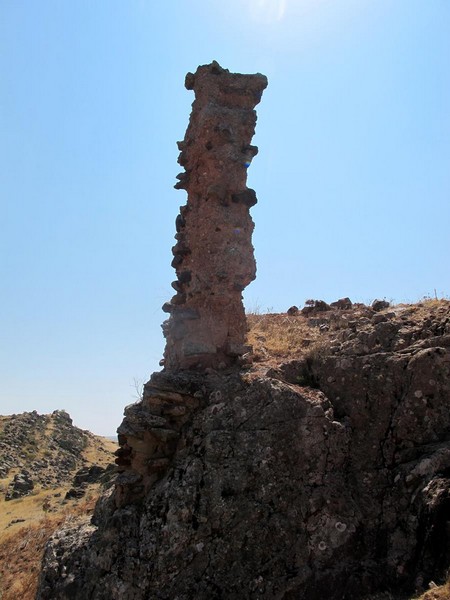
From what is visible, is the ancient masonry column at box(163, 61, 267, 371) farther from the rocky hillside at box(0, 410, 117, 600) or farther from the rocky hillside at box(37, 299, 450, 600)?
the rocky hillside at box(0, 410, 117, 600)

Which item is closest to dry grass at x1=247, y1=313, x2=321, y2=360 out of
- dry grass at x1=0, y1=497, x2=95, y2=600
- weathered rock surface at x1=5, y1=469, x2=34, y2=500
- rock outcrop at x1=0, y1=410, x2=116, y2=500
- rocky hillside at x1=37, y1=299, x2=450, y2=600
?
rocky hillside at x1=37, y1=299, x2=450, y2=600

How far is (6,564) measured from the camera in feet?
35.3

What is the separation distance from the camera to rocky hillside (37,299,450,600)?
5.42 m

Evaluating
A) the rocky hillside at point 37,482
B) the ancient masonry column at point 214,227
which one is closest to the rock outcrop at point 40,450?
the rocky hillside at point 37,482

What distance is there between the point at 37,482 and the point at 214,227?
16.2 m

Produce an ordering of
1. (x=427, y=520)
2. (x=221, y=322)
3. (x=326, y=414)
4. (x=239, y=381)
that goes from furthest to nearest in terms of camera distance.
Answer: (x=221, y=322)
(x=239, y=381)
(x=326, y=414)
(x=427, y=520)

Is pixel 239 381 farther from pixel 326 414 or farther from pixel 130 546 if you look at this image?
pixel 130 546

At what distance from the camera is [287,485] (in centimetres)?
605

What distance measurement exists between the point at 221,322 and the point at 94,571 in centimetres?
401

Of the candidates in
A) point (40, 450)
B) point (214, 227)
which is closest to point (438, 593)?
point (214, 227)

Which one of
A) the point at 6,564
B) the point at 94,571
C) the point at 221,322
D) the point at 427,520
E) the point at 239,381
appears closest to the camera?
the point at 427,520

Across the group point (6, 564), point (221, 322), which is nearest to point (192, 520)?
point (221, 322)

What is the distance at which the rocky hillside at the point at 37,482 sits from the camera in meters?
10.7

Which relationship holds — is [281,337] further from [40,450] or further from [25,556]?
[40,450]
